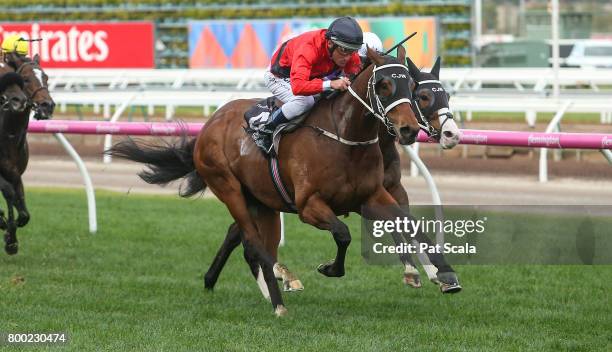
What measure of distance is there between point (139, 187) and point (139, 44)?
7.85 metres

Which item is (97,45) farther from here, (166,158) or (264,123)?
(264,123)

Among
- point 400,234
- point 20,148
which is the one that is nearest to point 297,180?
point 400,234

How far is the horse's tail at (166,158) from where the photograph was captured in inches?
288

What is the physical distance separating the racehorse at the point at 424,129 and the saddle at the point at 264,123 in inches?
23.7

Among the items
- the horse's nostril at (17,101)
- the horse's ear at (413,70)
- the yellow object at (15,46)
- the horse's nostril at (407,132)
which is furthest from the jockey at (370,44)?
the yellow object at (15,46)

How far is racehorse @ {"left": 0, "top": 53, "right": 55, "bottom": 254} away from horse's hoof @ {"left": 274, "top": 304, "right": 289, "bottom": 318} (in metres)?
2.52

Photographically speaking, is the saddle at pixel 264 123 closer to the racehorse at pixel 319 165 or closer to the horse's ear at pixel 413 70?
the racehorse at pixel 319 165

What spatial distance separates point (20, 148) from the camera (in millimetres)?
8250

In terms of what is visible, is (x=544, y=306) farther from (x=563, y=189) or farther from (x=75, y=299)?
(x=563, y=189)

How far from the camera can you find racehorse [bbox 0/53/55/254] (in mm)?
8023

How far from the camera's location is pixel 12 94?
798 cm

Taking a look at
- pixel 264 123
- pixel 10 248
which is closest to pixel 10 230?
pixel 10 248

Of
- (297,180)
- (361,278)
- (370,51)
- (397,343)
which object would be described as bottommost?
(361,278)

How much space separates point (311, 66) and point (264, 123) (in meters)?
0.51
